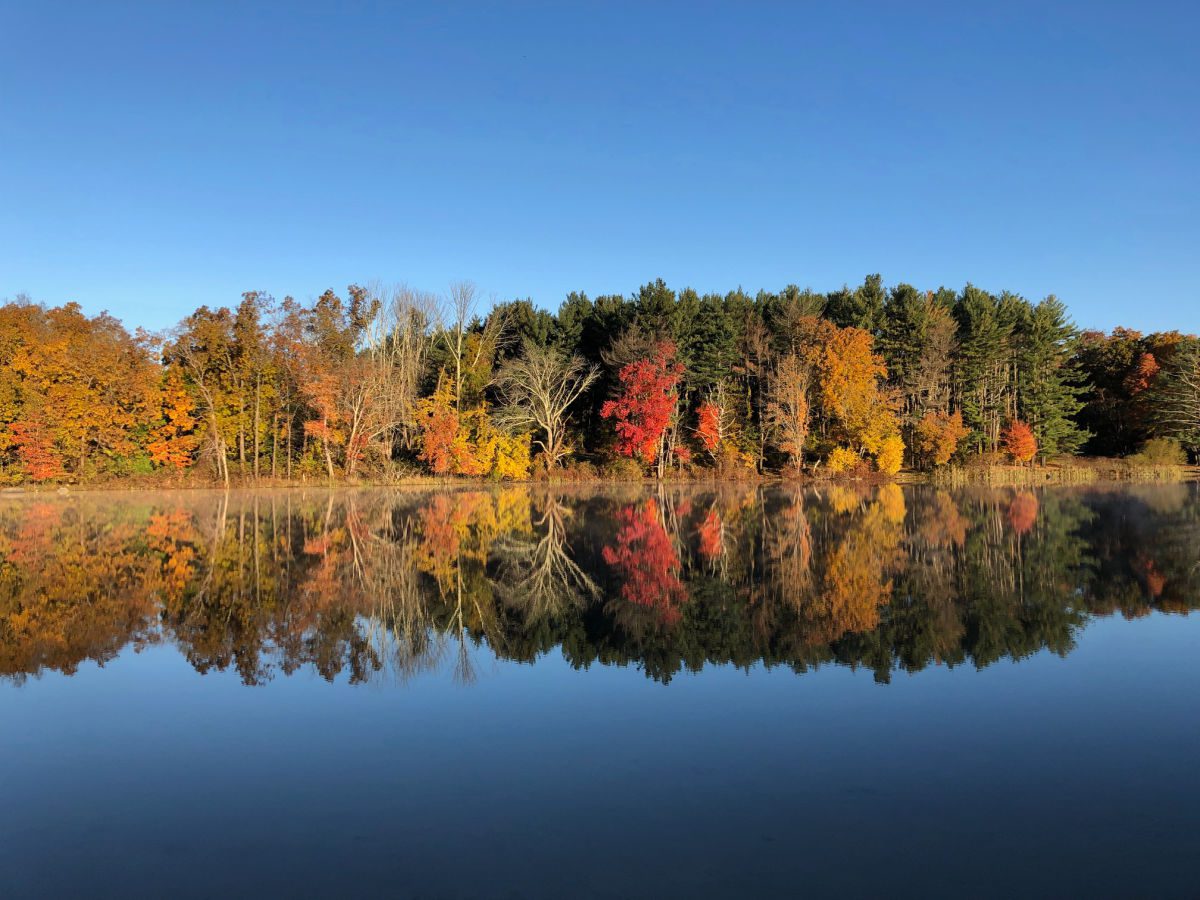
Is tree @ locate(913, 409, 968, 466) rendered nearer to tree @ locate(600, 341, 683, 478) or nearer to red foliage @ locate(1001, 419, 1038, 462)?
red foliage @ locate(1001, 419, 1038, 462)

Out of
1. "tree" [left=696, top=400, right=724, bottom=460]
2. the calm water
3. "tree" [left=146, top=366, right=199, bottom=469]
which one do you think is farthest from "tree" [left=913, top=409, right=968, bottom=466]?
"tree" [left=146, top=366, right=199, bottom=469]

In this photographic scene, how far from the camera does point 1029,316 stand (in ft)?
176

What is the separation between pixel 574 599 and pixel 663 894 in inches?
356

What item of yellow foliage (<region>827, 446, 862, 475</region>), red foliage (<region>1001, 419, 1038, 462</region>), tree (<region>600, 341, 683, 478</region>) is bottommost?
yellow foliage (<region>827, 446, 862, 475</region>)

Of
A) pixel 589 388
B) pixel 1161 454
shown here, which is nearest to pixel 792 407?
pixel 589 388

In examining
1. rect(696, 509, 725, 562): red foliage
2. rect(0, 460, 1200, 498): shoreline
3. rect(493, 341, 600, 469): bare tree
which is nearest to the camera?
rect(696, 509, 725, 562): red foliage

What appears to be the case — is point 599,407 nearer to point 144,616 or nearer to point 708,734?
point 144,616

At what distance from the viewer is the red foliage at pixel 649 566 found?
13148 mm

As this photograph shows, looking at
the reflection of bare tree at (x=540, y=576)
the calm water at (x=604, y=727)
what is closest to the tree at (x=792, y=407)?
the reflection of bare tree at (x=540, y=576)

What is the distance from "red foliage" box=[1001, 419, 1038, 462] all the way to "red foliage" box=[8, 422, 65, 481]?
51.2 metres

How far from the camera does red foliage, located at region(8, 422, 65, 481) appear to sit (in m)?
40.0

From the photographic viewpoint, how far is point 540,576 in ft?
52.1

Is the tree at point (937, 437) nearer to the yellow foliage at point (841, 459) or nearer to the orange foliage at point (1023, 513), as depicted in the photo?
the yellow foliage at point (841, 459)

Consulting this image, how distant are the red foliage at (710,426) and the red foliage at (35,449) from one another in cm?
3319
